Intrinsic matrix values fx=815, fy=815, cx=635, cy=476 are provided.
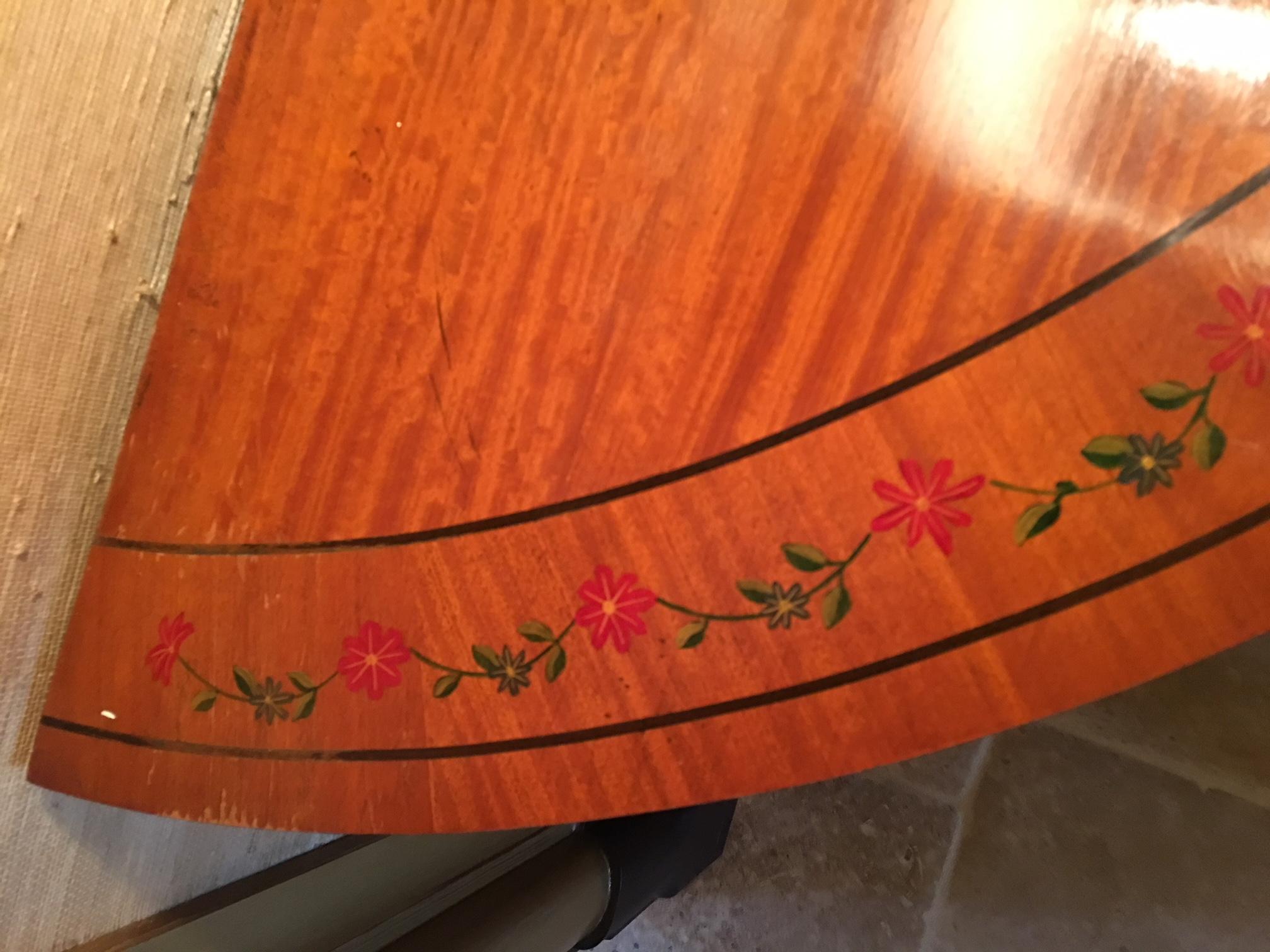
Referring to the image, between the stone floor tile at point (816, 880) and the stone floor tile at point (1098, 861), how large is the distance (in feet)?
0.20

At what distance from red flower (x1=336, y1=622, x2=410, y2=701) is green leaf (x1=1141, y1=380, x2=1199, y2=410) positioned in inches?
17.8

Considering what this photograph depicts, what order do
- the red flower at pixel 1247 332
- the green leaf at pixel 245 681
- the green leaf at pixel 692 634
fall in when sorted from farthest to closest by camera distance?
1. the green leaf at pixel 245 681
2. the green leaf at pixel 692 634
3. the red flower at pixel 1247 332

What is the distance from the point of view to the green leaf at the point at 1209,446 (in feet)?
1.25

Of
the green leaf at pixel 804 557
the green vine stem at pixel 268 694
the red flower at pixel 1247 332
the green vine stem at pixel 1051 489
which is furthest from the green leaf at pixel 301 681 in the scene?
the red flower at pixel 1247 332

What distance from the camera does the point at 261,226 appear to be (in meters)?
0.56

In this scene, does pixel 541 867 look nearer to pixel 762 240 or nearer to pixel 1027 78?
pixel 762 240

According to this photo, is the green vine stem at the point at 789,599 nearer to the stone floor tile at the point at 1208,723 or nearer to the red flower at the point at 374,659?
the red flower at the point at 374,659

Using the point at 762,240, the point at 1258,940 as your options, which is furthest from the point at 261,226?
the point at 1258,940

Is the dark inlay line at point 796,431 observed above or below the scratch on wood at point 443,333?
below

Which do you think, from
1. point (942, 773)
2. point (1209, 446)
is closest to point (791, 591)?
point (1209, 446)

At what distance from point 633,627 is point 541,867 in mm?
802

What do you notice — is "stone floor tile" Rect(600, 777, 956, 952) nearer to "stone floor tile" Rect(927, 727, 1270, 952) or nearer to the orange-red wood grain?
"stone floor tile" Rect(927, 727, 1270, 952)

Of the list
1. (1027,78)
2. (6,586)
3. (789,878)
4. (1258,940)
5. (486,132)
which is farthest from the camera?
(789,878)

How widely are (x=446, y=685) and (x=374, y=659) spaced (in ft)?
0.18
